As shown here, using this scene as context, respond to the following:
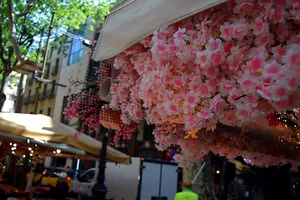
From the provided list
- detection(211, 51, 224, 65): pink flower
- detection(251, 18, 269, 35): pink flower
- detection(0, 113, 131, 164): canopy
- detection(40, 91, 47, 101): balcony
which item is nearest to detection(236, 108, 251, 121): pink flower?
detection(211, 51, 224, 65): pink flower

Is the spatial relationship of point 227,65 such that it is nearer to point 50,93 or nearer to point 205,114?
point 205,114

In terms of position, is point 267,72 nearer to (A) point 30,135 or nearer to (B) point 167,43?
(B) point 167,43

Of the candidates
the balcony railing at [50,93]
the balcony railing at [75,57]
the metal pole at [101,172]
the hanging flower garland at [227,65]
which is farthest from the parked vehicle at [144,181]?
the balcony railing at [50,93]

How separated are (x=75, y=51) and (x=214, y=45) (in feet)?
103

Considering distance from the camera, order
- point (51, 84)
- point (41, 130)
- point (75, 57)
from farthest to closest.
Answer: point (51, 84), point (75, 57), point (41, 130)

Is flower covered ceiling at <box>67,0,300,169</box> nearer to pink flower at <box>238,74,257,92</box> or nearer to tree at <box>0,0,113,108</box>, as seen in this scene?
pink flower at <box>238,74,257,92</box>

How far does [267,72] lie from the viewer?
4.68 ft

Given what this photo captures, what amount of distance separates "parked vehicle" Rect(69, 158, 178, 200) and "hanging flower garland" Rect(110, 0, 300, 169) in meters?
10.8

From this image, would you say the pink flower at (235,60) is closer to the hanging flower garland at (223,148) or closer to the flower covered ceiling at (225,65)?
the flower covered ceiling at (225,65)

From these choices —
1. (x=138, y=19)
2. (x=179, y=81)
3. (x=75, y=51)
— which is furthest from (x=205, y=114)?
(x=75, y=51)

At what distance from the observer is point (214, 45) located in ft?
5.33

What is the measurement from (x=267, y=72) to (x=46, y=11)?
58.7 feet

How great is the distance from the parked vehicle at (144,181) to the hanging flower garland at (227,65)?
10808 millimetres

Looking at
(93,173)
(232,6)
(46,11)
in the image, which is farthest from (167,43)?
(46,11)
